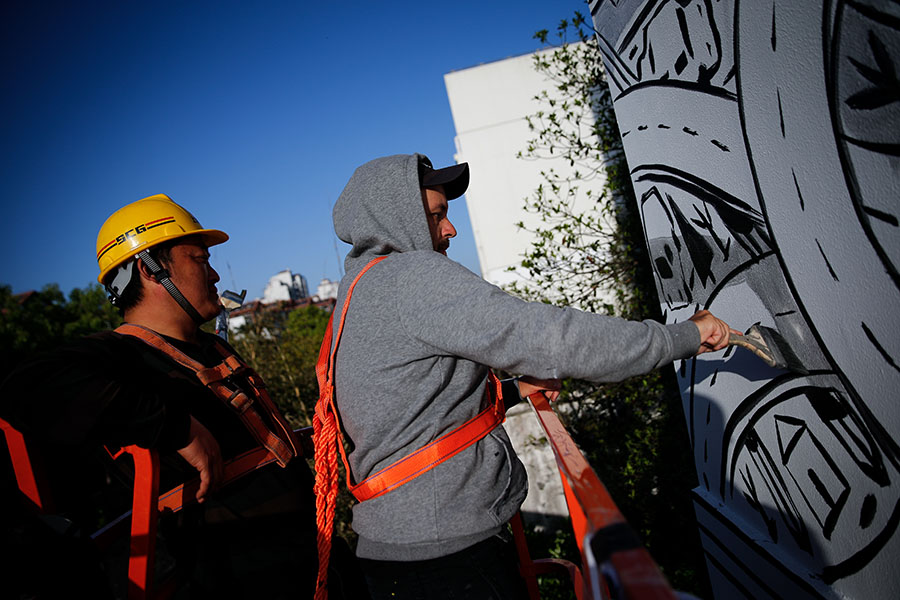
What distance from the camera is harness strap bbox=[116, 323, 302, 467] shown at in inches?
79.5

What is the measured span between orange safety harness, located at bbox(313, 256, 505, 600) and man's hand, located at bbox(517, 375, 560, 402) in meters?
0.25

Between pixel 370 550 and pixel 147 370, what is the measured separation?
43.9 inches

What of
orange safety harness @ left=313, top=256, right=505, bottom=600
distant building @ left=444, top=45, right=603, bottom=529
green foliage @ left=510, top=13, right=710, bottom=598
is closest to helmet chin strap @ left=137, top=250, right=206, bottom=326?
orange safety harness @ left=313, top=256, right=505, bottom=600

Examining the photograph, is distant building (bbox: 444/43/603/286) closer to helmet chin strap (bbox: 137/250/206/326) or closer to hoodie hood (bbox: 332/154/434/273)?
helmet chin strap (bbox: 137/250/206/326)

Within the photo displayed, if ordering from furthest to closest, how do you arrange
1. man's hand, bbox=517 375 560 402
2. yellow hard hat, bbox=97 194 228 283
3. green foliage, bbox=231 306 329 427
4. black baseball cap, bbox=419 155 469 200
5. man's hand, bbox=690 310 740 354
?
green foliage, bbox=231 306 329 427, yellow hard hat, bbox=97 194 228 283, man's hand, bbox=517 375 560 402, black baseball cap, bbox=419 155 469 200, man's hand, bbox=690 310 740 354

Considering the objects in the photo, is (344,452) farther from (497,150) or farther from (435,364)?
(497,150)

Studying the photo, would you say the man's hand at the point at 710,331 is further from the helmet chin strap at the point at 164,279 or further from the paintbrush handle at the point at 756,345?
the helmet chin strap at the point at 164,279

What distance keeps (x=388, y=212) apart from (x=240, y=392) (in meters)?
1.08

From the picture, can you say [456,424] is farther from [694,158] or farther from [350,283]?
[694,158]

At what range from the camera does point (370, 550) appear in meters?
1.53

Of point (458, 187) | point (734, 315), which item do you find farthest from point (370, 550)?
point (734, 315)

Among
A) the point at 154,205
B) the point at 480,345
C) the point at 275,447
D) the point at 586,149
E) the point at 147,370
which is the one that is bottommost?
the point at 275,447

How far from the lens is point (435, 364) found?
143 centimetres

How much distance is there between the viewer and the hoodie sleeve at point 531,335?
1.24 metres
